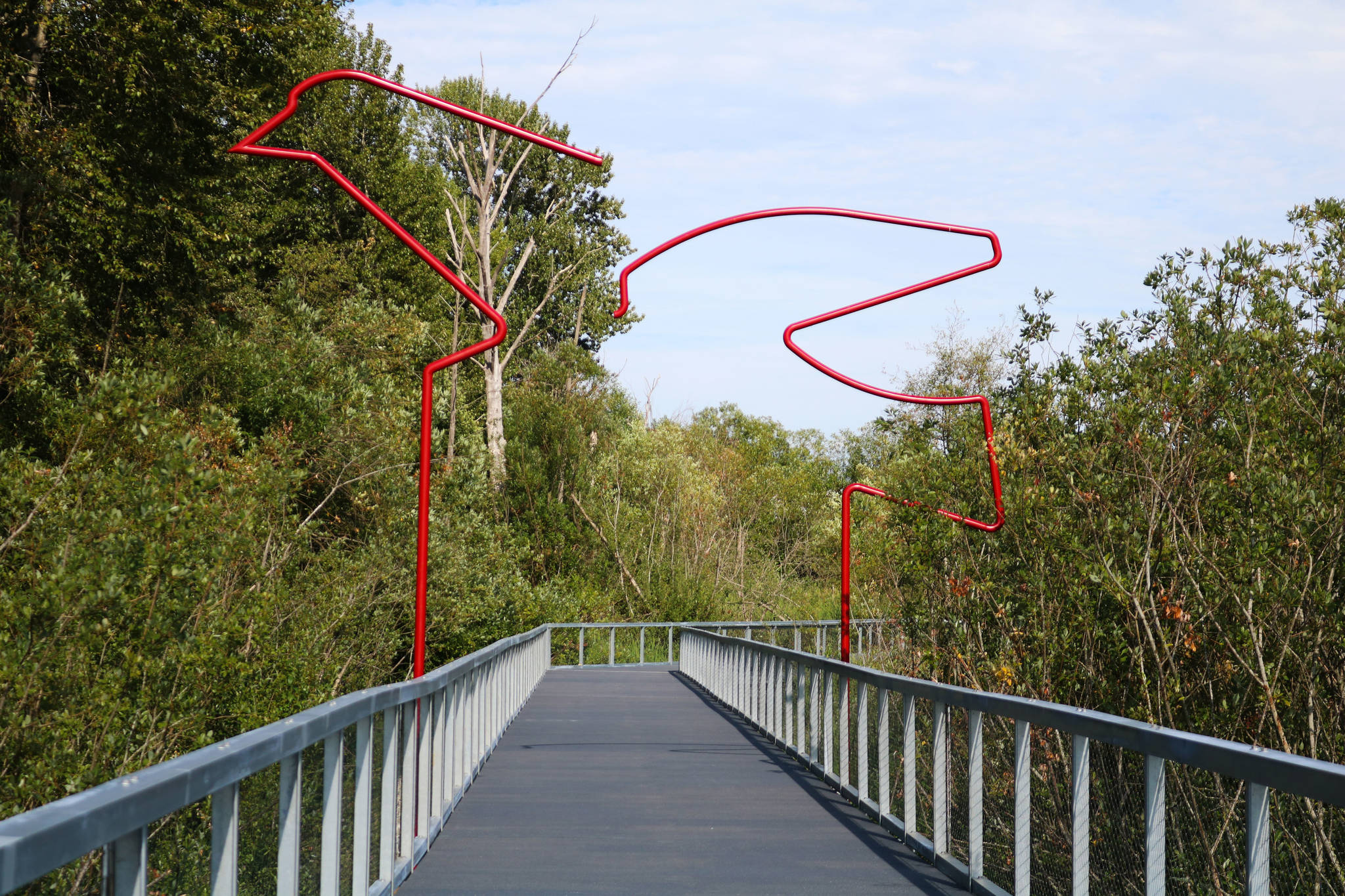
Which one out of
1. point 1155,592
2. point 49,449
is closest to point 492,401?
point 49,449

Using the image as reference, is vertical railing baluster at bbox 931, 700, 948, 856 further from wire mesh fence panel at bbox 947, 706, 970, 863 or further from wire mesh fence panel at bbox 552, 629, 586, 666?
wire mesh fence panel at bbox 552, 629, 586, 666

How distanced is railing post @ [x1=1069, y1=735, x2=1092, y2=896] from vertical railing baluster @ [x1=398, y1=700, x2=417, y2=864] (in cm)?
341

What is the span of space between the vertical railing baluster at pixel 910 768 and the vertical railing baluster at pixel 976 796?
1280 millimetres

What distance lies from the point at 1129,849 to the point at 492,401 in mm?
39585

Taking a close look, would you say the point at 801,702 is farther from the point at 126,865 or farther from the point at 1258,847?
the point at 126,865

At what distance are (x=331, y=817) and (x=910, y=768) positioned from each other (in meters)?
4.05

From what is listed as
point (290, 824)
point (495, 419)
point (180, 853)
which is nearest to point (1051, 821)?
point (290, 824)

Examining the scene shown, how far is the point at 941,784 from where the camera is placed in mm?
7895

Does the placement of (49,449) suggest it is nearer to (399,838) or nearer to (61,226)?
(61,226)

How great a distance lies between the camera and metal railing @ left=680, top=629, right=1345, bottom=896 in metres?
4.48

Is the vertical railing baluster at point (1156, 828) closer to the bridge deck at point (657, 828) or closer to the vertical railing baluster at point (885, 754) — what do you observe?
the bridge deck at point (657, 828)

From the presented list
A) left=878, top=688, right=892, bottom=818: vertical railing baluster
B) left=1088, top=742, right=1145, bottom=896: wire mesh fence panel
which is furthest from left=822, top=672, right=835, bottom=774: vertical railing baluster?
left=1088, top=742, right=1145, bottom=896: wire mesh fence panel

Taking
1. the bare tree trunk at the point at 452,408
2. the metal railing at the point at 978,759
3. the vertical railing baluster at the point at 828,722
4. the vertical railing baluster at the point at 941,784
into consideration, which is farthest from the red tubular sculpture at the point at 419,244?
the bare tree trunk at the point at 452,408

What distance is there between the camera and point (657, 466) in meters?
47.4
